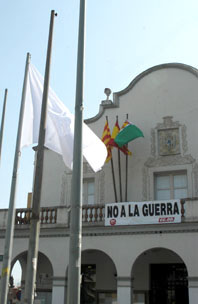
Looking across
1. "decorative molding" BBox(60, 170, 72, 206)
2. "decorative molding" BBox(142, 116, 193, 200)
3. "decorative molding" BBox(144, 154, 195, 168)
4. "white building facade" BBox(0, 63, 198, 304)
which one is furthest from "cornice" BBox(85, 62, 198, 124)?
"decorative molding" BBox(144, 154, 195, 168)

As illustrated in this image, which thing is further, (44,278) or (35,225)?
(44,278)

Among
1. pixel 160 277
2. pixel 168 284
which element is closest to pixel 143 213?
pixel 160 277

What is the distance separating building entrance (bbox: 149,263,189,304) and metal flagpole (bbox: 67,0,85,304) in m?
12.9

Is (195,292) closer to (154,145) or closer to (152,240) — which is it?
(152,240)

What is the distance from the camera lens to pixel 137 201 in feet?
68.3

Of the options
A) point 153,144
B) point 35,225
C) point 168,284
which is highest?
point 153,144

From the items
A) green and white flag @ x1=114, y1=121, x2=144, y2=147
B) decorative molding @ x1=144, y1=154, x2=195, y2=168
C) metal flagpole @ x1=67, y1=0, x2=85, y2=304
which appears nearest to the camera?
metal flagpole @ x1=67, y1=0, x2=85, y2=304

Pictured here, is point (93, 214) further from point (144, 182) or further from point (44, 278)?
point (44, 278)

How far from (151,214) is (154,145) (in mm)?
4687

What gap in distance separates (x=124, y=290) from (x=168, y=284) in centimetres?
371

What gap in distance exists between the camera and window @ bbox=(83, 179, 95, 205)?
22.3 meters

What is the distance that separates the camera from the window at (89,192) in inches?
877

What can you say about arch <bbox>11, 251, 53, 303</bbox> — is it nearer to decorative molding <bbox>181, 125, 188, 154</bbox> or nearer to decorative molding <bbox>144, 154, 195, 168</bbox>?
decorative molding <bbox>144, 154, 195, 168</bbox>

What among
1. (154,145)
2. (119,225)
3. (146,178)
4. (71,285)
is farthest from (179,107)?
(71,285)
